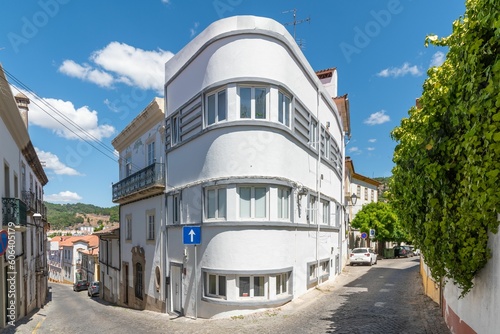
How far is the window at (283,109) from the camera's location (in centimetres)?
1253

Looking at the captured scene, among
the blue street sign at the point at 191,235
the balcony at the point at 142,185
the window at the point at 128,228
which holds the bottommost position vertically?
the window at the point at 128,228

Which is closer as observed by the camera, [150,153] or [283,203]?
[283,203]

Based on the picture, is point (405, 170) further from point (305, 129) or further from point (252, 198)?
point (305, 129)

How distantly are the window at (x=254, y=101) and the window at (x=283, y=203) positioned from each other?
2.73 meters

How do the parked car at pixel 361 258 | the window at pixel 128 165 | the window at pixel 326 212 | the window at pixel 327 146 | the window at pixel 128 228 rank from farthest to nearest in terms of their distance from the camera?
the parked car at pixel 361 258
the window at pixel 128 165
the window at pixel 128 228
the window at pixel 327 146
the window at pixel 326 212

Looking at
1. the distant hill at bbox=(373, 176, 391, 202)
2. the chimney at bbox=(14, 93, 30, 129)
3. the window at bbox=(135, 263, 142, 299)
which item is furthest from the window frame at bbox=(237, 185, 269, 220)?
the chimney at bbox=(14, 93, 30, 129)

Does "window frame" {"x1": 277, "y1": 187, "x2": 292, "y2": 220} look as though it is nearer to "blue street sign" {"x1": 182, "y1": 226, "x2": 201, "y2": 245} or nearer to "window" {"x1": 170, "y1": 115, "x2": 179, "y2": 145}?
"blue street sign" {"x1": 182, "y1": 226, "x2": 201, "y2": 245}

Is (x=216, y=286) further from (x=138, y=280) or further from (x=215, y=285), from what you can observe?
(x=138, y=280)

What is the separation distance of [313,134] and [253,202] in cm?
597

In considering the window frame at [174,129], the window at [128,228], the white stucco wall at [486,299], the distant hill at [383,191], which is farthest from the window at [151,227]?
the white stucco wall at [486,299]

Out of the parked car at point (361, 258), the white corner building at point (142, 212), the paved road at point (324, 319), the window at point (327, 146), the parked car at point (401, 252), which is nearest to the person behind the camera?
the paved road at point (324, 319)

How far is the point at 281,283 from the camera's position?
12312 mm

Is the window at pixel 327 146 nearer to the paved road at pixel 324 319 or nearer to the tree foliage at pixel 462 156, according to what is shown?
the paved road at pixel 324 319

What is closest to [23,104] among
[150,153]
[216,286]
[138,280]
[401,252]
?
[150,153]
